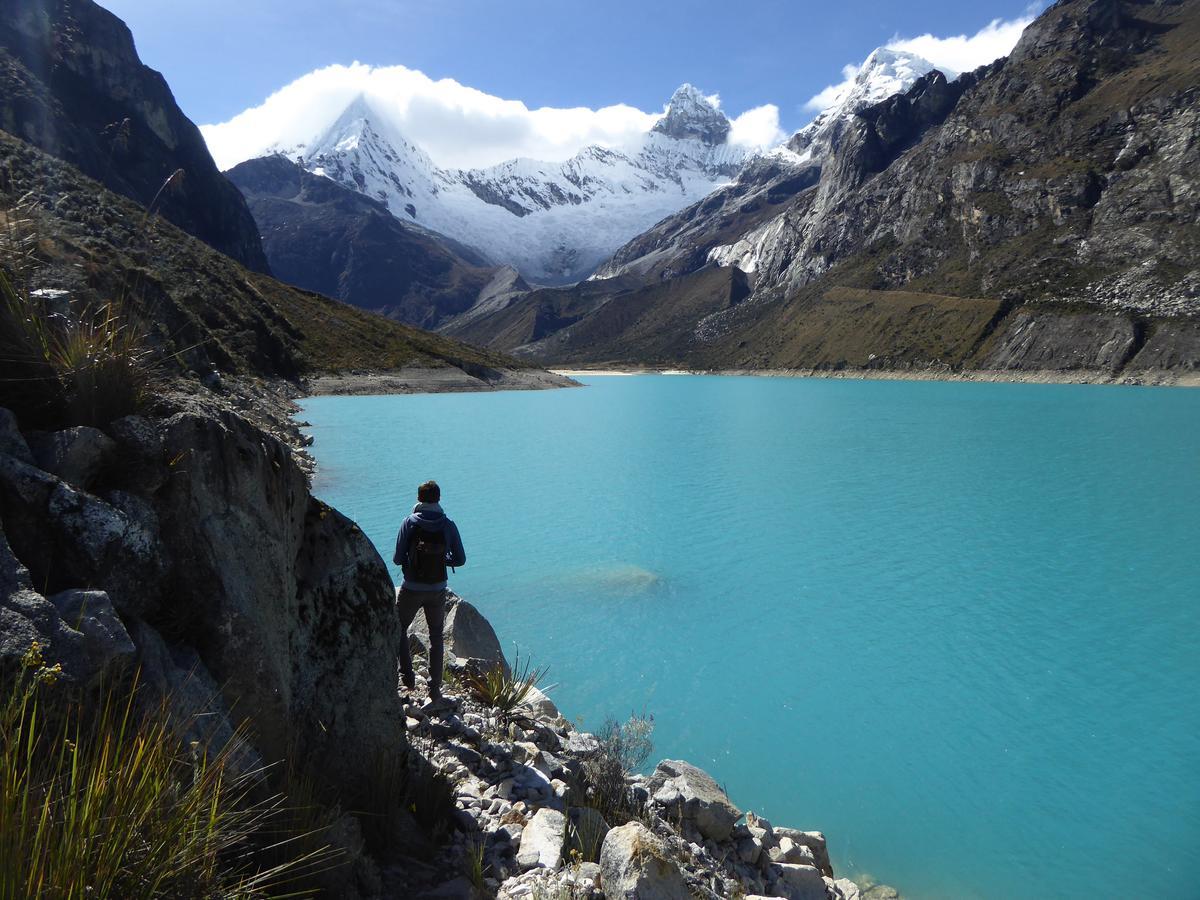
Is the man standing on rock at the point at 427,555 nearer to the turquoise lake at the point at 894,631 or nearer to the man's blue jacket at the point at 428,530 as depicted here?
the man's blue jacket at the point at 428,530

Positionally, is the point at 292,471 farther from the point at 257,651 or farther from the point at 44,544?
the point at 44,544

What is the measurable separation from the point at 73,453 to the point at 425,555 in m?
4.07

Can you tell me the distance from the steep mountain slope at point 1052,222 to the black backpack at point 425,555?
373 feet

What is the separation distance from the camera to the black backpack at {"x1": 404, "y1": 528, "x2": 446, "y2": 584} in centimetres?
778

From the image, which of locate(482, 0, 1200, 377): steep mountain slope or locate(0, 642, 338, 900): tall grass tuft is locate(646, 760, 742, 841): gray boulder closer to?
locate(0, 642, 338, 900): tall grass tuft

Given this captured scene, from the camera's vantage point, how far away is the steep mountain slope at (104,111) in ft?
316

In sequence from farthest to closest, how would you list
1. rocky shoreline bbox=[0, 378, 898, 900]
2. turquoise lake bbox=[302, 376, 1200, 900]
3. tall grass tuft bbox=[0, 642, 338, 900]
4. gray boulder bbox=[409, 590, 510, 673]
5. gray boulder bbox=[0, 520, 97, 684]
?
gray boulder bbox=[409, 590, 510, 673] → turquoise lake bbox=[302, 376, 1200, 900] → rocky shoreline bbox=[0, 378, 898, 900] → gray boulder bbox=[0, 520, 97, 684] → tall grass tuft bbox=[0, 642, 338, 900]

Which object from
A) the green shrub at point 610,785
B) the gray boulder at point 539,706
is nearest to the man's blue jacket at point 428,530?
the gray boulder at point 539,706

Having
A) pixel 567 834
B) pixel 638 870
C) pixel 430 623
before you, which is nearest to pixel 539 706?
pixel 430 623

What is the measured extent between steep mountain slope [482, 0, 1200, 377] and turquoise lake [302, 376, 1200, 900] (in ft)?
274

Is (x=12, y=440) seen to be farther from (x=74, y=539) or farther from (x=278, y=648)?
(x=278, y=648)

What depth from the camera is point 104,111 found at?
124 meters

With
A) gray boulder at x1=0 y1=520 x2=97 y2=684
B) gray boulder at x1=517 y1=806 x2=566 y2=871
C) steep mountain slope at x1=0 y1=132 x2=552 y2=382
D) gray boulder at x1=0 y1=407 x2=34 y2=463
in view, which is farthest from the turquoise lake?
steep mountain slope at x1=0 y1=132 x2=552 y2=382

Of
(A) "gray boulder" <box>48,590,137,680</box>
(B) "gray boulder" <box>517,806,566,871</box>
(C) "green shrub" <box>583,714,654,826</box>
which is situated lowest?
(C) "green shrub" <box>583,714,654,826</box>
